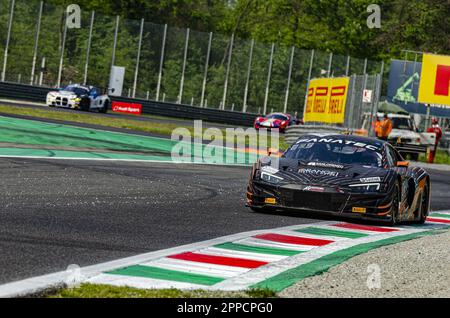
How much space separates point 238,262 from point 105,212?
348 cm

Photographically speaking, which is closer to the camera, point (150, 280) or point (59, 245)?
point (150, 280)

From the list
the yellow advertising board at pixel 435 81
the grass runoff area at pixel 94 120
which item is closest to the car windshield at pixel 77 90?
the grass runoff area at pixel 94 120

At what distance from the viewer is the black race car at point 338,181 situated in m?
13.4

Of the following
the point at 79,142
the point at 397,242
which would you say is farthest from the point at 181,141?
the point at 397,242

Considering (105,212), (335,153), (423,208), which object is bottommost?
(105,212)

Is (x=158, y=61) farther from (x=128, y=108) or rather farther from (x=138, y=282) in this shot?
(x=138, y=282)

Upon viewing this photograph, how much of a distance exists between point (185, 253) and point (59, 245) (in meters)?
1.06

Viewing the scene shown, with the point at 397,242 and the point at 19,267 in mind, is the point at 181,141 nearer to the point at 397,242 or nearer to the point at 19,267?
the point at 397,242

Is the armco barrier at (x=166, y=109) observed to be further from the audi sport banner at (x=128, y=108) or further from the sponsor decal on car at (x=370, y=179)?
the sponsor decal on car at (x=370, y=179)

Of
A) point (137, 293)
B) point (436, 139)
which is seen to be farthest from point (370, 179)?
point (436, 139)

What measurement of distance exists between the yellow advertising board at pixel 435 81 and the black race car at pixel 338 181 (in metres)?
28.2

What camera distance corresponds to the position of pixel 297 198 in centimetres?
1341

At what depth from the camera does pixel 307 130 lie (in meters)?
35.7
